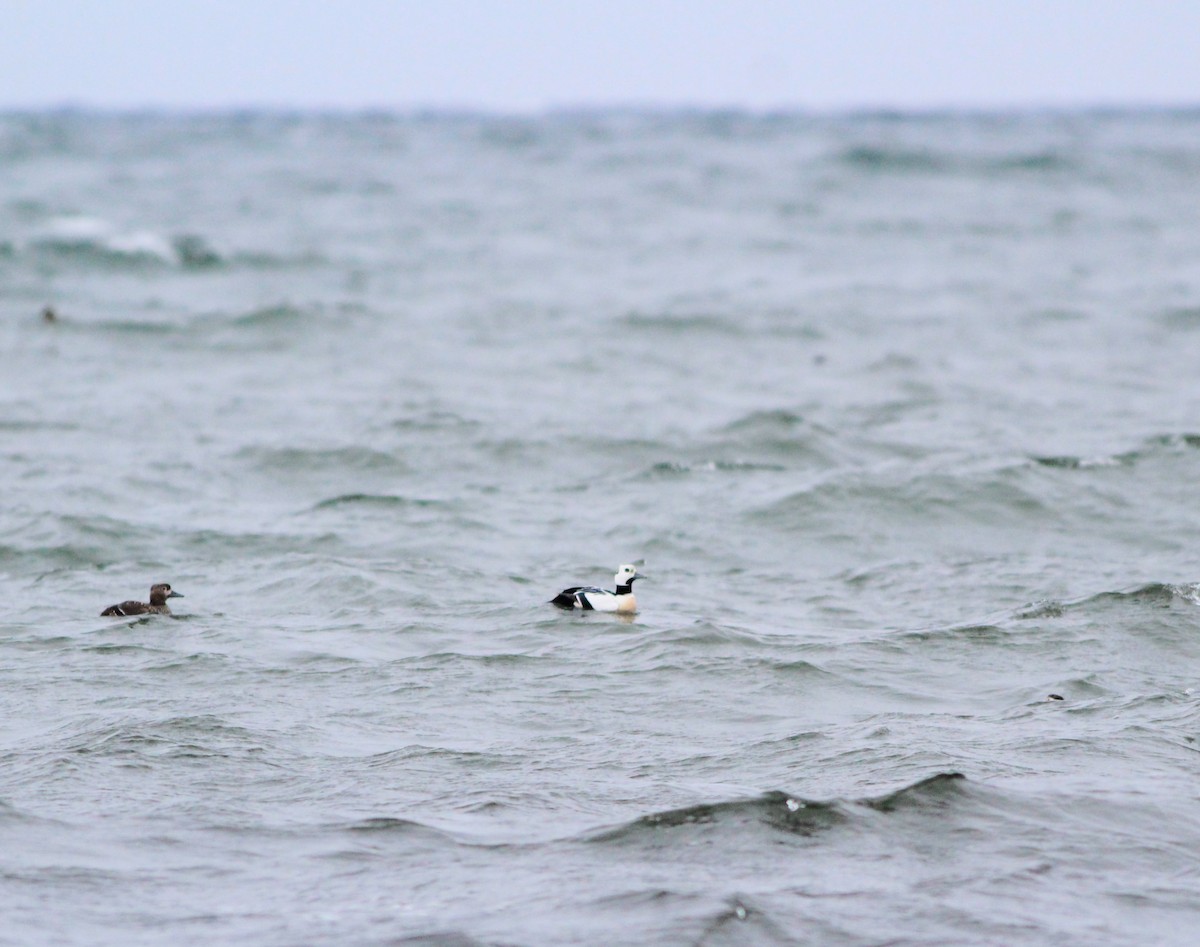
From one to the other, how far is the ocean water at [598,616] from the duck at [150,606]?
107 millimetres

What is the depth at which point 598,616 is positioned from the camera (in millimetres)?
12594

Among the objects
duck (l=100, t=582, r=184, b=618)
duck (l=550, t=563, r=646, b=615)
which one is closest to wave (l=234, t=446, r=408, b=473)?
duck (l=100, t=582, r=184, b=618)

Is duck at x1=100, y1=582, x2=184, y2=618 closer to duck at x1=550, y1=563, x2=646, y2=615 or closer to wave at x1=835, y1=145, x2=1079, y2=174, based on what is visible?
duck at x1=550, y1=563, x2=646, y2=615

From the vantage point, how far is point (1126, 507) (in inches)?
663

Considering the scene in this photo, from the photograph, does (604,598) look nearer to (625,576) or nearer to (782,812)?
(625,576)

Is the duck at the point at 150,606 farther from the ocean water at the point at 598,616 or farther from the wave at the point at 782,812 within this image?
the wave at the point at 782,812

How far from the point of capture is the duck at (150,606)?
480 inches

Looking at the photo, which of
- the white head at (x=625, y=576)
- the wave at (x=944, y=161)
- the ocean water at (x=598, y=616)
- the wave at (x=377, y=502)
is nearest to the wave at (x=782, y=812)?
the ocean water at (x=598, y=616)

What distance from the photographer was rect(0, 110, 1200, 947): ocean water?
26.5 ft

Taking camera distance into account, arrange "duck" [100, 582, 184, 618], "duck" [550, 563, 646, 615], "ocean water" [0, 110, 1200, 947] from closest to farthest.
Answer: "ocean water" [0, 110, 1200, 947], "duck" [100, 582, 184, 618], "duck" [550, 563, 646, 615]

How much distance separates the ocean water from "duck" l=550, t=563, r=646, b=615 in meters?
0.13

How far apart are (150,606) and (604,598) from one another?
10.6 ft

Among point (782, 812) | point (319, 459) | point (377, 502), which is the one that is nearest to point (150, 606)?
point (377, 502)

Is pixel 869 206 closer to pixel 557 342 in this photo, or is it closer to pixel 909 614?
pixel 557 342
